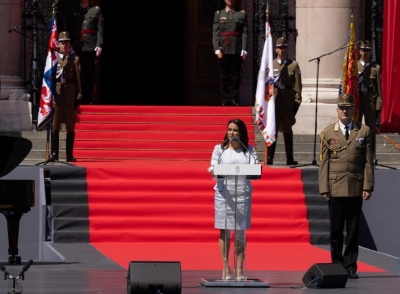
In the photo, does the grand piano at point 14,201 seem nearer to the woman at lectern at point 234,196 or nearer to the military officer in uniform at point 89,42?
the woman at lectern at point 234,196

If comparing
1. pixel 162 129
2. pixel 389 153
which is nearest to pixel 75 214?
pixel 162 129

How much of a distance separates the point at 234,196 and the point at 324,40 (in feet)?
31.0

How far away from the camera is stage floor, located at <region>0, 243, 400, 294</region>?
14.0 metres

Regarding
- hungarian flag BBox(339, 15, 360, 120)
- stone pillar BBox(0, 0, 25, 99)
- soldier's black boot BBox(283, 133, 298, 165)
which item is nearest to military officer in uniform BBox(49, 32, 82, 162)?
stone pillar BBox(0, 0, 25, 99)

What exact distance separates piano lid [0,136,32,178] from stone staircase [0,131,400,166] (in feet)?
33.9

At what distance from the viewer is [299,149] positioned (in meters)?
22.7

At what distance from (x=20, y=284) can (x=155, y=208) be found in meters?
5.30

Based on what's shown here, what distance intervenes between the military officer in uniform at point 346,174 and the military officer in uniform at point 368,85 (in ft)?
19.5

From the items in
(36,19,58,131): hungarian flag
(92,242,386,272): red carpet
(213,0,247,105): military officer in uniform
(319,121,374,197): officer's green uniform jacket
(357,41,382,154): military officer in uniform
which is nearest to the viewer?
(319,121,374,197): officer's green uniform jacket

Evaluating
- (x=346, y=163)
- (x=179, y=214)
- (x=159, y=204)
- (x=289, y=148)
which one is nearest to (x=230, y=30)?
(x=289, y=148)

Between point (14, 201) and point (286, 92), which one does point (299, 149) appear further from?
point (14, 201)

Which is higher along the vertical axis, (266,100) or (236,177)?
(266,100)

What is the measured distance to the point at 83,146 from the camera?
2272 cm

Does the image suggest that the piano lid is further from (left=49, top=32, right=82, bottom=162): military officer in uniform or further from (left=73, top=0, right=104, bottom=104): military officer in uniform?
(left=73, top=0, right=104, bottom=104): military officer in uniform
